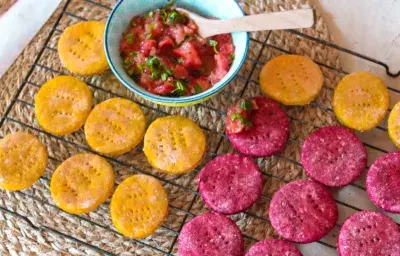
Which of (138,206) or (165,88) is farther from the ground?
(165,88)

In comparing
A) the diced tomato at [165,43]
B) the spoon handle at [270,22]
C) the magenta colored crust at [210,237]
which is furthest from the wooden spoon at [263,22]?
the magenta colored crust at [210,237]

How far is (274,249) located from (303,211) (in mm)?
177

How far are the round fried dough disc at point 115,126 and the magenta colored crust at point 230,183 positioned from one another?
0.32m

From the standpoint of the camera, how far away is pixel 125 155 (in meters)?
2.47

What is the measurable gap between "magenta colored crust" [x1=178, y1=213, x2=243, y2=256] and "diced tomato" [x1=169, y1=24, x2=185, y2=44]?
0.69 meters

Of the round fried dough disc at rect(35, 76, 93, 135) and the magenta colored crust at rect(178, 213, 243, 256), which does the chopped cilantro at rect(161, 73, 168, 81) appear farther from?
the magenta colored crust at rect(178, 213, 243, 256)

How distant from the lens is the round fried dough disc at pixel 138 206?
2.27m

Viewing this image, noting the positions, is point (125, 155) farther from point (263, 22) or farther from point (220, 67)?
point (263, 22)

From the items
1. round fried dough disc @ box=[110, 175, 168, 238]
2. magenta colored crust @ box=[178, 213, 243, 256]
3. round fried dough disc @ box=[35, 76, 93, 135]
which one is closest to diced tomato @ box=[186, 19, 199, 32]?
round fried dough disc @ box=[35, 76, 93, 135]

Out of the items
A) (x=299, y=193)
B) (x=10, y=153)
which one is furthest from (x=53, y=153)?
(x=299, y=193)

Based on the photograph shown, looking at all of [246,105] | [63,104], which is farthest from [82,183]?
[246,105]

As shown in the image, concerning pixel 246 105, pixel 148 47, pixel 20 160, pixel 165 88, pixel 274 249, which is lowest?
pixel 274 249

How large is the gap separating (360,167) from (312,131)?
0.84 feet

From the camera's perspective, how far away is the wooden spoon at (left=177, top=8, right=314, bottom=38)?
2271 mm
